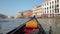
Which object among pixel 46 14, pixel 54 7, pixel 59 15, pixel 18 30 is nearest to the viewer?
pixel 18 30

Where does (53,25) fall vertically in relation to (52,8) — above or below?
below

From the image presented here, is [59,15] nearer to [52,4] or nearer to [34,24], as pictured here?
[52,4]

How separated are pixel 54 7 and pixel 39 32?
52.7m

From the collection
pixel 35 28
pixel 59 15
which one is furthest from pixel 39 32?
pixel 59 15

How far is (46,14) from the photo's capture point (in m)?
71.5

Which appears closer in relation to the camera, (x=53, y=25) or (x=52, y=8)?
(x=53, y=25)

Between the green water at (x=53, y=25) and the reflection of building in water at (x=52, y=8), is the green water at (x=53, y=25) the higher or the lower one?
the lower one

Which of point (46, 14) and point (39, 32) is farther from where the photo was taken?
point (46, 14)

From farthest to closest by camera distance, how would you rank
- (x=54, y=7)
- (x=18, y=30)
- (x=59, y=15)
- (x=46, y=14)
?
(x=46, y=14) < (x=54, y=7) < (x=59, y=15) < (x=18, y=30)

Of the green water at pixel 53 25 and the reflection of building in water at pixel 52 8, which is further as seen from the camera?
the reflection of building in water at pixel 52 8

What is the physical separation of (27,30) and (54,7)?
52.7 meters

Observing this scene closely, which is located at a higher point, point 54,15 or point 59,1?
point 59,1

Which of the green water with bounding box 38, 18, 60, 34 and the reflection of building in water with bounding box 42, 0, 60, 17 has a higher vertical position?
the reflection of building in water with bounding box 42, 0, 60, 17

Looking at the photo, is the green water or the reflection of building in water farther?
the reflection of building in water
